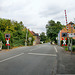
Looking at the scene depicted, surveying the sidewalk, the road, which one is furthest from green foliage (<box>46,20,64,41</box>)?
the sidewalk

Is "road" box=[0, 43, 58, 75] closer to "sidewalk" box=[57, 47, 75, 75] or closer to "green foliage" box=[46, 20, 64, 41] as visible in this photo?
"sidewalk" box=[57, 47, 75, 75]

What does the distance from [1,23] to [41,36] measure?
7716 cm

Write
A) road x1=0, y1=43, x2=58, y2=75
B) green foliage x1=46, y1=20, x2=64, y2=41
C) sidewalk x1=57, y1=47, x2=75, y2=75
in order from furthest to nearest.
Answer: green foliage x1=46, y1=20, x2=64, y2=41 → road x1=0, y1=43, x2=58, y2=75 → sidewalk x1=57, y1=47, x2=75, y2=75

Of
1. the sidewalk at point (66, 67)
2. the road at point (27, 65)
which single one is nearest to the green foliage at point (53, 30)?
the road at point (27, 65)

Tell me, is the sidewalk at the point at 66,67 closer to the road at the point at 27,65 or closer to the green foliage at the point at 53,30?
the road at the point at 27,65

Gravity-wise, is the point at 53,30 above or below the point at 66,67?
above

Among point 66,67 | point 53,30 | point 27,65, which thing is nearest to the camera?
point 66,67

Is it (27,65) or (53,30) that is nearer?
(27,65)

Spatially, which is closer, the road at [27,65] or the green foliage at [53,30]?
the road at [27,65]

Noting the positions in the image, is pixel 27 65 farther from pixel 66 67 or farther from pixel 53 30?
pixel 53 30

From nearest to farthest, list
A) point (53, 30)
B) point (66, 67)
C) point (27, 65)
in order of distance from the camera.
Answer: point (66, 67), point (27, 65), point (53, 30)

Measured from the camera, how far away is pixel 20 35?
122 feet

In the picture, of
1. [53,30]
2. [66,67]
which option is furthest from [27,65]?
[53,30]

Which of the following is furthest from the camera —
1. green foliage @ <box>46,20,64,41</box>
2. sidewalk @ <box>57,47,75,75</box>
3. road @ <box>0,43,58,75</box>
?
green foliage @ <box>46,20,64,41</box>
